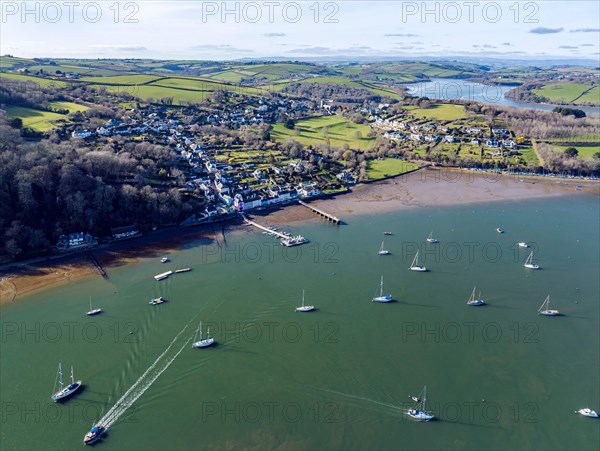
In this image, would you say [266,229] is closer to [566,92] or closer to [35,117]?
[35,117]

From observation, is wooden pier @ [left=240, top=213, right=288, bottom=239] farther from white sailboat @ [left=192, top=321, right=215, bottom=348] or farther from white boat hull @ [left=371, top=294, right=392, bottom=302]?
white sailboat @ [left=192, top=321, right=215, bottom=348]

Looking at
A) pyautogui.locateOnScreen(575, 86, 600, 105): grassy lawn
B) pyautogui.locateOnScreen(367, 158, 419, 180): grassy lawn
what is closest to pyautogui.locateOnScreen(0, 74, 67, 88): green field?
pyautogui.locateOnScreen(367, 158, 419, 180): grassy lawn

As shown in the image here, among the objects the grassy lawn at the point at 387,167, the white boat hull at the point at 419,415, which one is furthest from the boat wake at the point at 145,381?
the grassy lawn at the point at 387,167

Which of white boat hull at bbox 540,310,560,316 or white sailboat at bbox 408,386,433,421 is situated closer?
white sailboat at bbox 408,386,433,421

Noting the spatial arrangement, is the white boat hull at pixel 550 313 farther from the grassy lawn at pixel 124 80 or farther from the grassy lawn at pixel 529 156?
the grassy lawn at pixel 124 80

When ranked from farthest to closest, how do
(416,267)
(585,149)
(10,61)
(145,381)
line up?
1. (10,61)
2. (585,149)
3. (416,267)
4. (145,381)

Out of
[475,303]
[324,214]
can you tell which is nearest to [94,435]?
[475,303]
